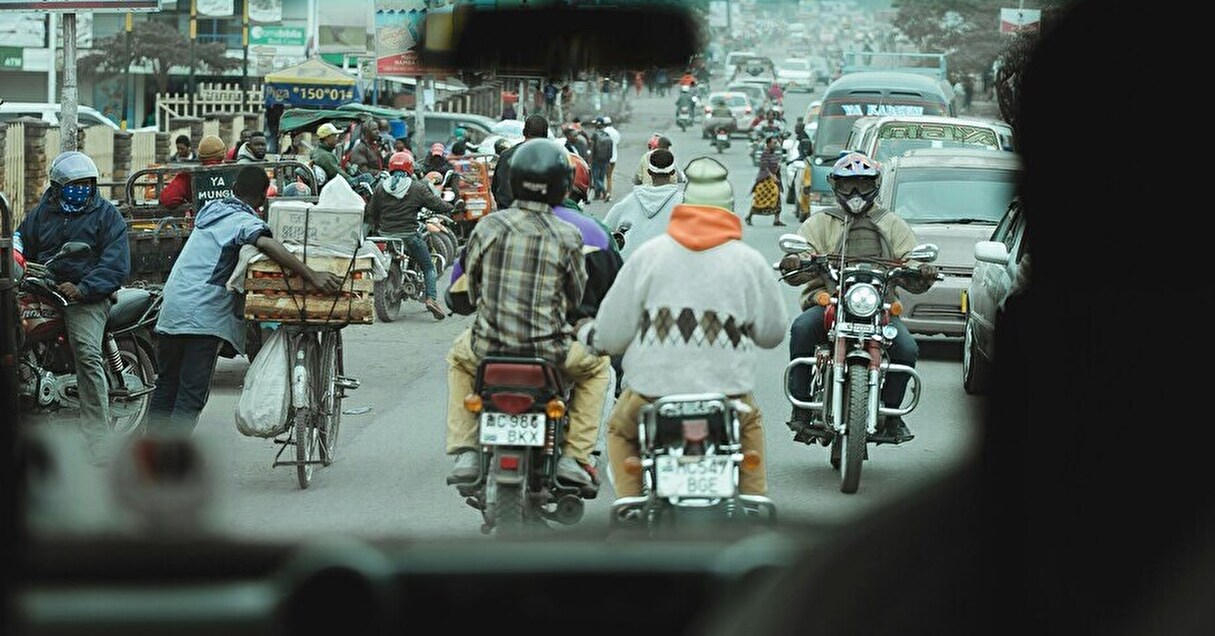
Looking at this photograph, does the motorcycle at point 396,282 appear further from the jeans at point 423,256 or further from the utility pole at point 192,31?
the utility pole at point 192,31

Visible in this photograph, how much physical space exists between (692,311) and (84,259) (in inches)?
174

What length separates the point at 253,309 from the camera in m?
8.02

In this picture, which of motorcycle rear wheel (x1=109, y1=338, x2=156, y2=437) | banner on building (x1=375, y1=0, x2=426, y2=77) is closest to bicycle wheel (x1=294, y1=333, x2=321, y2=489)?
motorcycle rear wheel (x1=109, y1=338, x2=156, y2=437)

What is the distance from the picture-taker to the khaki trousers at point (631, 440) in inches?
216

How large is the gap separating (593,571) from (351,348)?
43.1 ft

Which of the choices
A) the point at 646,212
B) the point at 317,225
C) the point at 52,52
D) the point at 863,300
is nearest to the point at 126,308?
the point at 317,225

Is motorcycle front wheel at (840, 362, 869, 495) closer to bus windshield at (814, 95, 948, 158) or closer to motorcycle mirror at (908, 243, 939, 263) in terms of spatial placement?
motorcycle mirror at (908, 243, 939, 263)

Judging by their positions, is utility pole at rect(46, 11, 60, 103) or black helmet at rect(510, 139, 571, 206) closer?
black helmet at rect(510, 139, 571, 206)

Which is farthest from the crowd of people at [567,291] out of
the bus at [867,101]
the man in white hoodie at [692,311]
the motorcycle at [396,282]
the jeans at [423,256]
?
the bus at [867,101]

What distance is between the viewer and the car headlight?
7.95 m

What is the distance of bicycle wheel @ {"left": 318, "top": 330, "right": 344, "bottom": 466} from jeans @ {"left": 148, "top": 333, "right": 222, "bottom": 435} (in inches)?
19.8

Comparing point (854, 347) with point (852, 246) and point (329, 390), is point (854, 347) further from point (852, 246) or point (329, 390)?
point (329, 390)

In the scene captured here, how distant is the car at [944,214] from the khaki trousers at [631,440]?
7.51m

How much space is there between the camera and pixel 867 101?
91.6 feet
